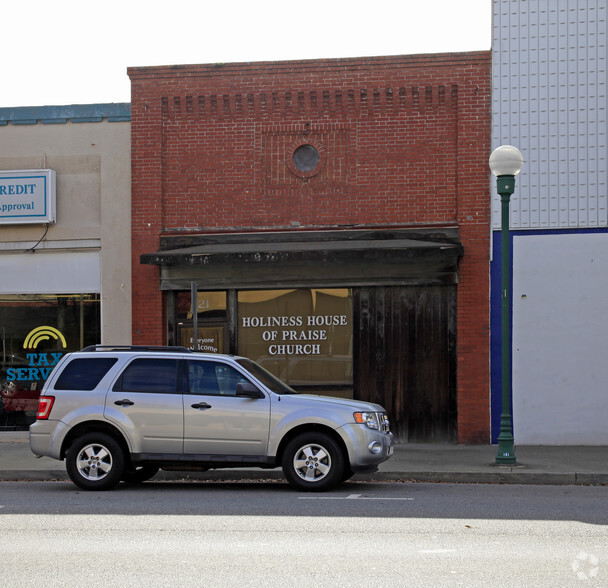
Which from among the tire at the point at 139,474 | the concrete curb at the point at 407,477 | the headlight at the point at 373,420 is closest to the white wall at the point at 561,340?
the concrete curb at the point at 407,477

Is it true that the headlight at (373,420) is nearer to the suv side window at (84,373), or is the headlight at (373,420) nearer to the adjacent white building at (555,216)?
the suv side window at (84,373)

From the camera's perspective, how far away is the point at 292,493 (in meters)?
11.9

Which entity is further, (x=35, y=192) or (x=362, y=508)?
(x=35, y=192)

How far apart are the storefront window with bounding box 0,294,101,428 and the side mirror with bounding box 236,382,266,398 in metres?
7.49

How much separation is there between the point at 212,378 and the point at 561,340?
770cm

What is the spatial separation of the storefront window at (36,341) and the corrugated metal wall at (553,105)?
8068 millimetres

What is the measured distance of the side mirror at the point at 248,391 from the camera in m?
11.9

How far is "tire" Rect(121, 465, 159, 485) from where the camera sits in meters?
13.1

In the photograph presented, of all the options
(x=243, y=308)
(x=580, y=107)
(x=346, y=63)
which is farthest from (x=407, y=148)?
(x=243, y=308)

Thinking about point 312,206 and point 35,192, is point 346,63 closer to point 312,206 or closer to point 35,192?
point 312,206

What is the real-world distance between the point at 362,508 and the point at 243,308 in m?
8.20

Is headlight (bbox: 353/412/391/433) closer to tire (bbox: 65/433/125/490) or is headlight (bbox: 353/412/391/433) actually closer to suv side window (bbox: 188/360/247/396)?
suv side window (bbox: 188/360/247/396)

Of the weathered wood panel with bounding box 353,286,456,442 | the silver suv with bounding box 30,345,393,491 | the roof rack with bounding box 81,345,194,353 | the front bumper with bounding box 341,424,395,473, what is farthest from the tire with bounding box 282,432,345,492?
the weathered wood panel with bounding box 353,286,456,442

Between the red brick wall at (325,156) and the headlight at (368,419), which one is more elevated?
the red brick wall at (325,156)
